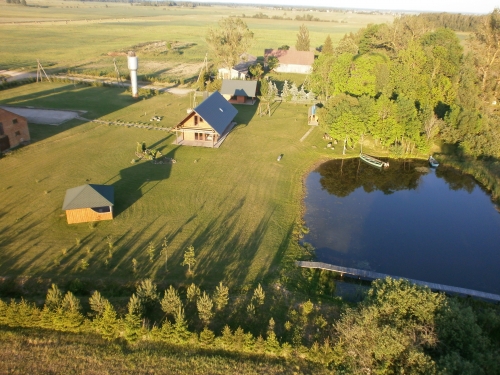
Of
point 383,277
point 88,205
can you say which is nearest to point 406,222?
point 383,277

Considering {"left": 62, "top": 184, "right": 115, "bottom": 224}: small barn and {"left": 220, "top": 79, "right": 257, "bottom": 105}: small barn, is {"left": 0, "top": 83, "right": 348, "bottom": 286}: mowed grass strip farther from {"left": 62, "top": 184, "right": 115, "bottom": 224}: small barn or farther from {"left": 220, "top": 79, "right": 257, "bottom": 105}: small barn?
{"left": 220, "top": 79, "right": 257, "bottom": 105}: small barn

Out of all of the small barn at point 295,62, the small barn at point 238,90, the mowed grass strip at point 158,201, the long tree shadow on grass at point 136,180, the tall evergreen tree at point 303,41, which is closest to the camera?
the mowed grass strip at point 158,201

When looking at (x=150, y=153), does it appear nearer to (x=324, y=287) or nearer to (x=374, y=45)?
(x=324, y=287)

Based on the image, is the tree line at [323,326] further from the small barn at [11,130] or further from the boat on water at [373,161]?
the small barn at [11,130]

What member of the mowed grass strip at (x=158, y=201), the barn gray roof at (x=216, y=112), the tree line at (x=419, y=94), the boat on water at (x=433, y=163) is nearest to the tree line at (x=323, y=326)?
the mowed grass strip at (x=158, y=201)

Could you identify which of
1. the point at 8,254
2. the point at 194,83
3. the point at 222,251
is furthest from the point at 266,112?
the point at 8,254
